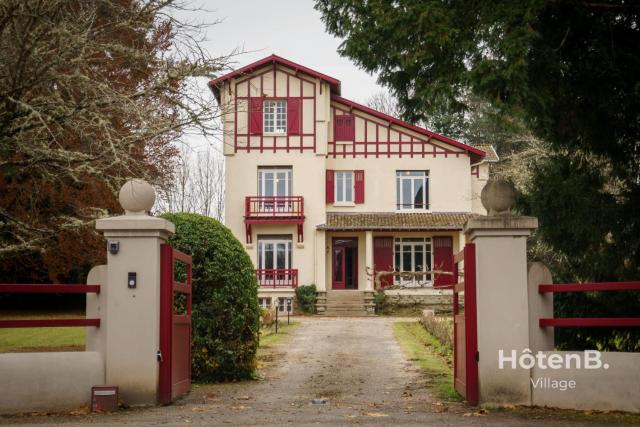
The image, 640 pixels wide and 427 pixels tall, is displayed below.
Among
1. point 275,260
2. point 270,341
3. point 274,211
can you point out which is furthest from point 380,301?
point 270,341

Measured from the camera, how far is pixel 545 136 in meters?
11.0

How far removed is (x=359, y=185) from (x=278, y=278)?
5252 mm

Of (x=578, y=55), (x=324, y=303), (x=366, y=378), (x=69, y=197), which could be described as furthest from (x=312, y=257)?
(x=578, y=55)

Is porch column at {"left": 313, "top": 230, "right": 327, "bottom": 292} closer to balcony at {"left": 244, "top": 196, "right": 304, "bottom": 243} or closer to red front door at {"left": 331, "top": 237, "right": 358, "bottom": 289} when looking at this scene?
balcony at {"left": 244, "top": 196, "right": 304, "bottom": 243}

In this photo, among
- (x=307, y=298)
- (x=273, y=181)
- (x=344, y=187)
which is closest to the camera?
(x=307, y=298)

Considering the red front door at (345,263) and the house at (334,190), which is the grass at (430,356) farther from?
the red front door at (345,263)

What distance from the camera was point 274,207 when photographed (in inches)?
1369

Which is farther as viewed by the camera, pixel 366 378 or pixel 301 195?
pixel 301 195

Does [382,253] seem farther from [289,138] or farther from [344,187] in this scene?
[289,138]

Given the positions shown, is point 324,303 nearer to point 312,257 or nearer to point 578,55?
point 312,257

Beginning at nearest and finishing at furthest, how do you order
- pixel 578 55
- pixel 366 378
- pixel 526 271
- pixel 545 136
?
pixel 526 271
pixel 578 55
pixel 545 136
pixel 366 378

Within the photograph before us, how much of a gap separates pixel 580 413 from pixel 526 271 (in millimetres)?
1551

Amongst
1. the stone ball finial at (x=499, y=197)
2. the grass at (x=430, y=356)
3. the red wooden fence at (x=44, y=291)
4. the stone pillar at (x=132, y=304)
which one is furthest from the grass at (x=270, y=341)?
the stone ball finial at (x=499, y=197)

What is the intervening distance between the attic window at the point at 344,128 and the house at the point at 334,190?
0.04 m
